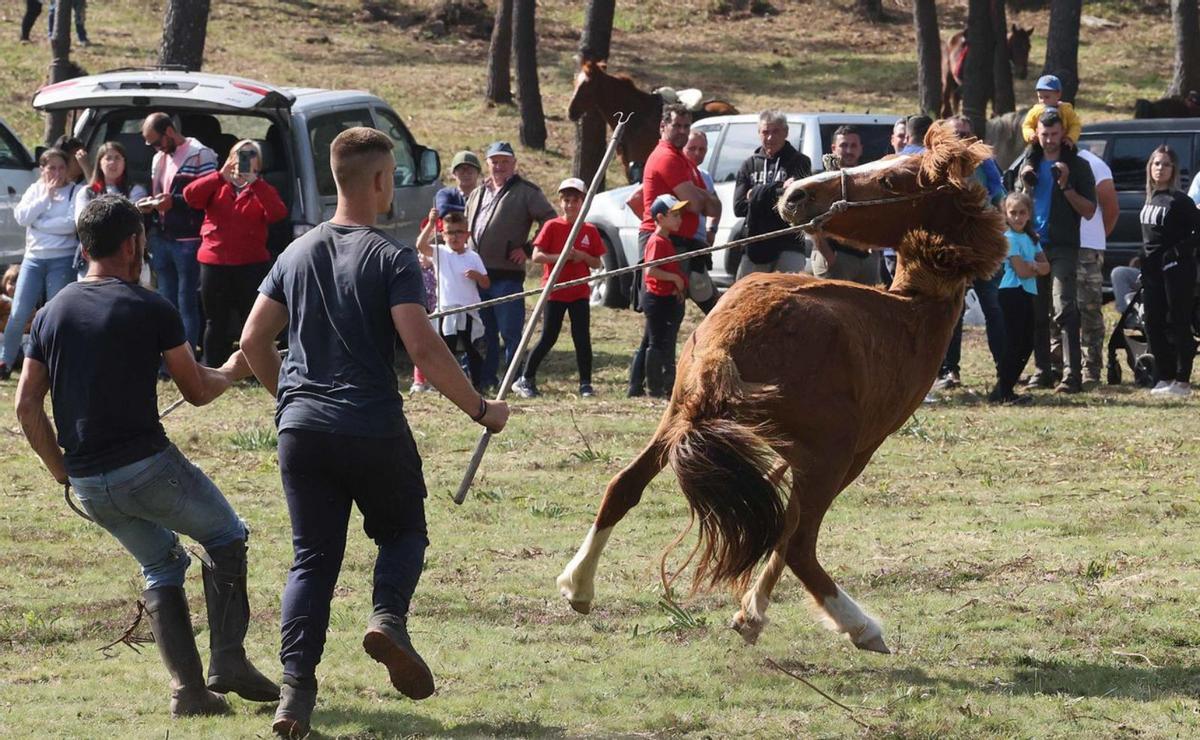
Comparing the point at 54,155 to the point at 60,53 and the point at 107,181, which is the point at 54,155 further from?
the point at 60,53

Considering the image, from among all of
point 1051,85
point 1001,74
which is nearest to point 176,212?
point 1051,85

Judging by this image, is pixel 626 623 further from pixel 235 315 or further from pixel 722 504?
pixel 235 315

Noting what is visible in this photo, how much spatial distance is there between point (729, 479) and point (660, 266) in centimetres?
642

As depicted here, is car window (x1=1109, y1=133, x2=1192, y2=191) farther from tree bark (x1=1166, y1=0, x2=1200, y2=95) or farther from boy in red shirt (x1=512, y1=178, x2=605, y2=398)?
tree bark (x1=1166, y1=0, x2=1200, y2=95)

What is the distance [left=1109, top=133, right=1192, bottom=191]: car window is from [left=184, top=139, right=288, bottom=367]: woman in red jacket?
29.7 feet

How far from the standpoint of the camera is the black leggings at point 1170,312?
11.9m

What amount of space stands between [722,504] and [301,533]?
1418 millimetres

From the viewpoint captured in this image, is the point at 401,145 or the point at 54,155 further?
the point at 401,145

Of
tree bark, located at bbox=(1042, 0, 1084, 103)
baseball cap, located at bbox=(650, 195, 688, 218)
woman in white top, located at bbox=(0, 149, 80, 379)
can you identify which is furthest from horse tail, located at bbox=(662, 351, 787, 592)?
tree bark, located at bbox=(1042, 0, 1084, 103)

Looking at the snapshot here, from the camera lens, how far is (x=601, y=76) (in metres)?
18.7

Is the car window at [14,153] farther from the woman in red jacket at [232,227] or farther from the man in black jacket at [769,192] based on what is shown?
the man in black jacket at [769,192]

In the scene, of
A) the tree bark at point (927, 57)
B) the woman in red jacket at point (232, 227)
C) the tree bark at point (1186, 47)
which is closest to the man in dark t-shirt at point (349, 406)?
the woman in red jacket at point (232, 227)

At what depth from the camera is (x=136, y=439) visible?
5.01 meters

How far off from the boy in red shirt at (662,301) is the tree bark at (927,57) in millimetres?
13969
